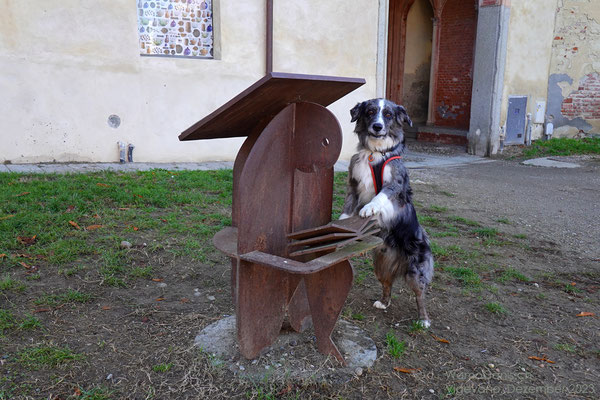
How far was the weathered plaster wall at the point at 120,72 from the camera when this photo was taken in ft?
24.6

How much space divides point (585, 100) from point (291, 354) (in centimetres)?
1466

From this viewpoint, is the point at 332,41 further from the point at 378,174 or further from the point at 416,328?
the point at 416,328

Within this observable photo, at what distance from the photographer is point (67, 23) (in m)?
7.60

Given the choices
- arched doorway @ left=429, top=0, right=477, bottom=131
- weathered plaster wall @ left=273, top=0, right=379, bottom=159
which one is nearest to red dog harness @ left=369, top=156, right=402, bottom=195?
weathered plaster wall @ left=273, top=0, right=379, bottom=159

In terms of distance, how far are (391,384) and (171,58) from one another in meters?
7.24

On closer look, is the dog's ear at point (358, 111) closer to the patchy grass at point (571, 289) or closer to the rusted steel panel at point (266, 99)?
the rusted steel panel at point (266, 99)

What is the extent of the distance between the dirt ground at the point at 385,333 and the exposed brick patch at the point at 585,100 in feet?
33.0

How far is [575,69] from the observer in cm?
1389

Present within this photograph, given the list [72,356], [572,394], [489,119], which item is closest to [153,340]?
[72,356]

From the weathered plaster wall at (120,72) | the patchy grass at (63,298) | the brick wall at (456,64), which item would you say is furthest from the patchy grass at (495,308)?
the brick wall at (456,64)

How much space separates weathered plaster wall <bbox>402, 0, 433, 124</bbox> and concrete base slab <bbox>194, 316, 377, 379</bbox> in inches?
541

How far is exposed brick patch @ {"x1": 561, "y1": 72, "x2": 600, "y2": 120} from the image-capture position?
14094 millimetres

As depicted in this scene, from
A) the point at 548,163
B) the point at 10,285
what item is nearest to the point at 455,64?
the point at 548,163

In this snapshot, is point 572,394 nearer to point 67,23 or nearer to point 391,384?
point 391,384
